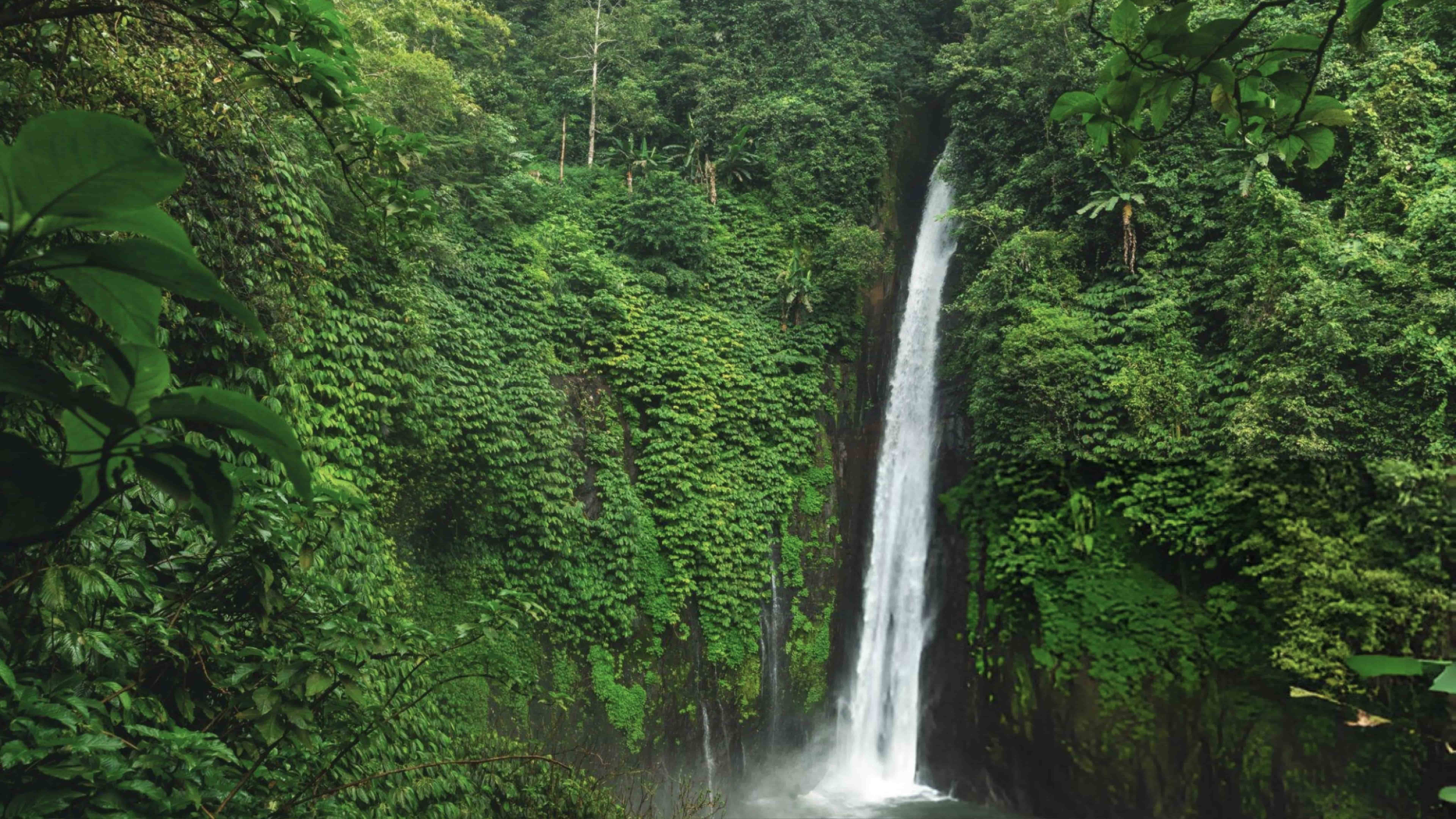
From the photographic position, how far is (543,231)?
33.5 ft

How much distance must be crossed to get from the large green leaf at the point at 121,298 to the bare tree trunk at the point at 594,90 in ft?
43.3

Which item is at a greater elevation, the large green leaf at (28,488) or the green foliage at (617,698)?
the large green leaf at (28,488)

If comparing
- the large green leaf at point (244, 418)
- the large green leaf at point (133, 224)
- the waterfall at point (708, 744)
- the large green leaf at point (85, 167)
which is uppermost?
the large green leaf at point (85, 167)

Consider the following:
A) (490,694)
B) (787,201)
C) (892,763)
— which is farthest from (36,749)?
(787,201)

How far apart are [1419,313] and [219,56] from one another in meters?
7.89

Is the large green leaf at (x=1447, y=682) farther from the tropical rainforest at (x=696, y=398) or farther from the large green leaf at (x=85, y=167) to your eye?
the large green leaf at (x=85, y=167)

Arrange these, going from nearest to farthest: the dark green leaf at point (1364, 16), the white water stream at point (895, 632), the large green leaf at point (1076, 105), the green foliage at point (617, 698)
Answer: the dark green leaf at point (1364, 16) < the large green leaf at point (1076, 105) < the white water stream at point (895, 632) < the green foliage at point (617, 698)

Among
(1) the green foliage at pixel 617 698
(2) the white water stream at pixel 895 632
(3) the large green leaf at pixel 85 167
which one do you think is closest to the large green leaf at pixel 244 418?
(3) the large green leaf at pixel 85 167

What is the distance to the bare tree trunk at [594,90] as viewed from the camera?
44.3 feet

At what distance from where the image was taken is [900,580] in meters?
8.80

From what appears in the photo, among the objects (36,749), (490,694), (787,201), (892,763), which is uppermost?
(787,201)

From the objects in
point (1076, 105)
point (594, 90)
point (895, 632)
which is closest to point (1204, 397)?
point (895, 632)

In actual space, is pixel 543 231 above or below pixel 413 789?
above

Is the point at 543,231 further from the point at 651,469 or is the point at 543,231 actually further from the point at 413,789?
the point at 413,789
